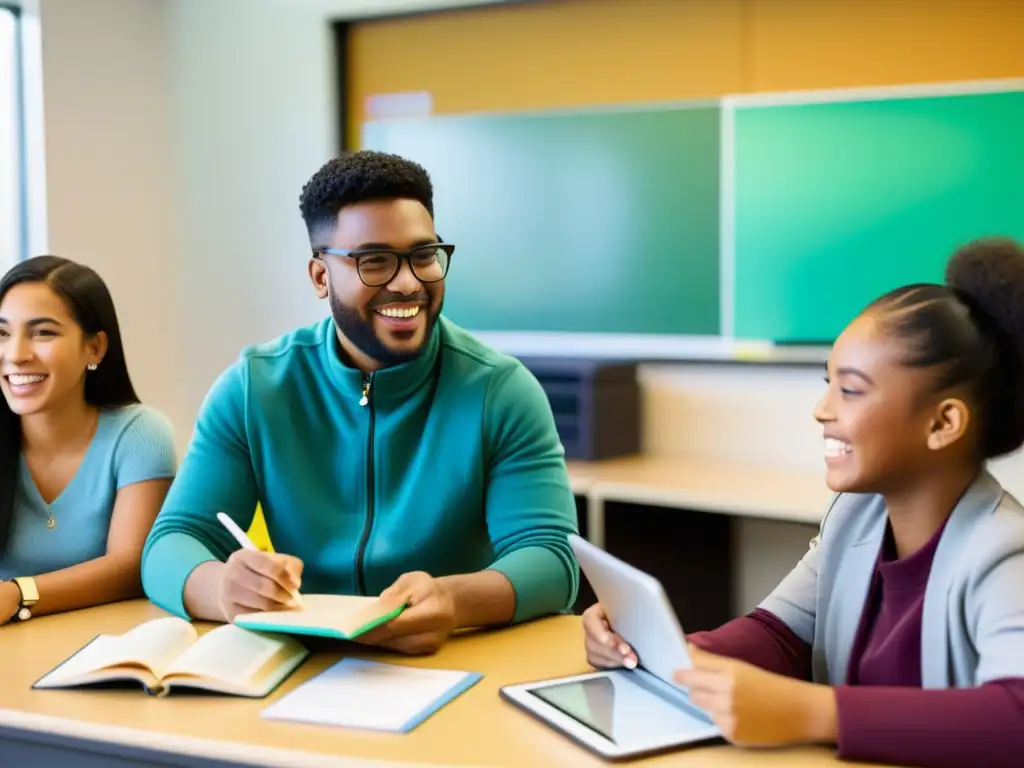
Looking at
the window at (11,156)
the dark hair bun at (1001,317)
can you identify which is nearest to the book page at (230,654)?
the dark hair bun at (1001,317)

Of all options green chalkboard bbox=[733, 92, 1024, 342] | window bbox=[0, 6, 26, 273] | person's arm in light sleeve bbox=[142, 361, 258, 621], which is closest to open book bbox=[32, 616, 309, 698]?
person's arm in light sleeve bbox=[142, 361, 258, 621]

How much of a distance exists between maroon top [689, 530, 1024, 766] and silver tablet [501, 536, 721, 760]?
0.16 m

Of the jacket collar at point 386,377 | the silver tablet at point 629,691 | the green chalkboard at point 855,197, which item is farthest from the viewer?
the green chalkboard at point 855,197

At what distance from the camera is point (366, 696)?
148cm

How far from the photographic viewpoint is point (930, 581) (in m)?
1.38

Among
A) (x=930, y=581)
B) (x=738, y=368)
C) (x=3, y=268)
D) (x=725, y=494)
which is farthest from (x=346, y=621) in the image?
(x=3, y=268)

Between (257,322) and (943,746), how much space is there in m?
3.49

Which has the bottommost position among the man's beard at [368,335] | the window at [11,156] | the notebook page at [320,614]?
the notebook page at [320,614]

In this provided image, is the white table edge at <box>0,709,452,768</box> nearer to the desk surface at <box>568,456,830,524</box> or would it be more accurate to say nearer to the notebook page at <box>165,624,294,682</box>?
the notebook page at <box>165,624,294,682</box>

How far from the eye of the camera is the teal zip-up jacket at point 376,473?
1.91m

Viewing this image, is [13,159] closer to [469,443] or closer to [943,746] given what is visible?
[469,443]

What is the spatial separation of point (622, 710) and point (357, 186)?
911 mm

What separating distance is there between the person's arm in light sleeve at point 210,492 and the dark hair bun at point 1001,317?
44.7 inches

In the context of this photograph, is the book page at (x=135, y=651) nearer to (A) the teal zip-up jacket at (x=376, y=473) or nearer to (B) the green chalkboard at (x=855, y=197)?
(A) the teal zip-up jacket at (x=376, y=473)
